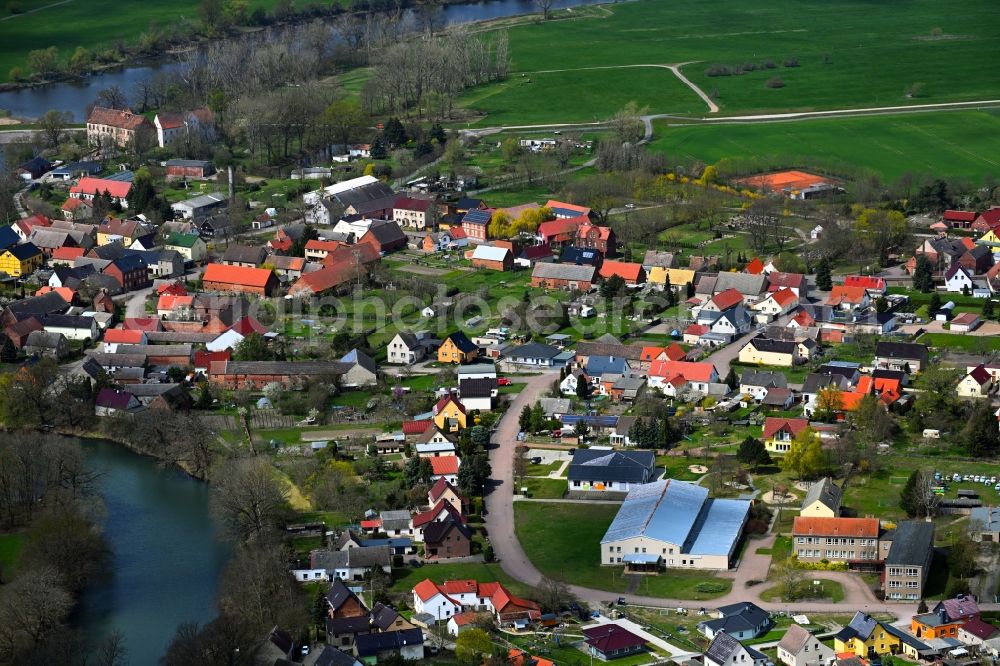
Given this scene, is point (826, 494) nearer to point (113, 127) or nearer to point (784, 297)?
point (784, 297)

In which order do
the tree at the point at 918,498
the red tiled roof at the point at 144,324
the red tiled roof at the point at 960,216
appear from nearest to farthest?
the tree at the point at 918,498, the red tiled roof at the point at 144,324, the red tiled roof at the point at 960,216

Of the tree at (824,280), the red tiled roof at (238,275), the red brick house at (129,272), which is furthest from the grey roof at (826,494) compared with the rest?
the red brick house at (129,272)

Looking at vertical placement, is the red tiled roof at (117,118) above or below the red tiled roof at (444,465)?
above

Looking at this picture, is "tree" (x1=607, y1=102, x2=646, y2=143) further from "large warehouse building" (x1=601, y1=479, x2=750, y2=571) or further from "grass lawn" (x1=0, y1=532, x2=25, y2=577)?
"grass lawn" (x1=0, y1=532, x2=25, y2=577)

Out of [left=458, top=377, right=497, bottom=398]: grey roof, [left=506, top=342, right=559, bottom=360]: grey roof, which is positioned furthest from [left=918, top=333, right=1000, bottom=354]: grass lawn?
[left=458, top=377, right=497, bottom=398]: grey roof

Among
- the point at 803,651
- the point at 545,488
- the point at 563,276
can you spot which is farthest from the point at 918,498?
→ the point at 563,276

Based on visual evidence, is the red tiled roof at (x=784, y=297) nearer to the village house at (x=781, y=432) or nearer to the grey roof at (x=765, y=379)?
the grey roof at (x=765, y=379)
